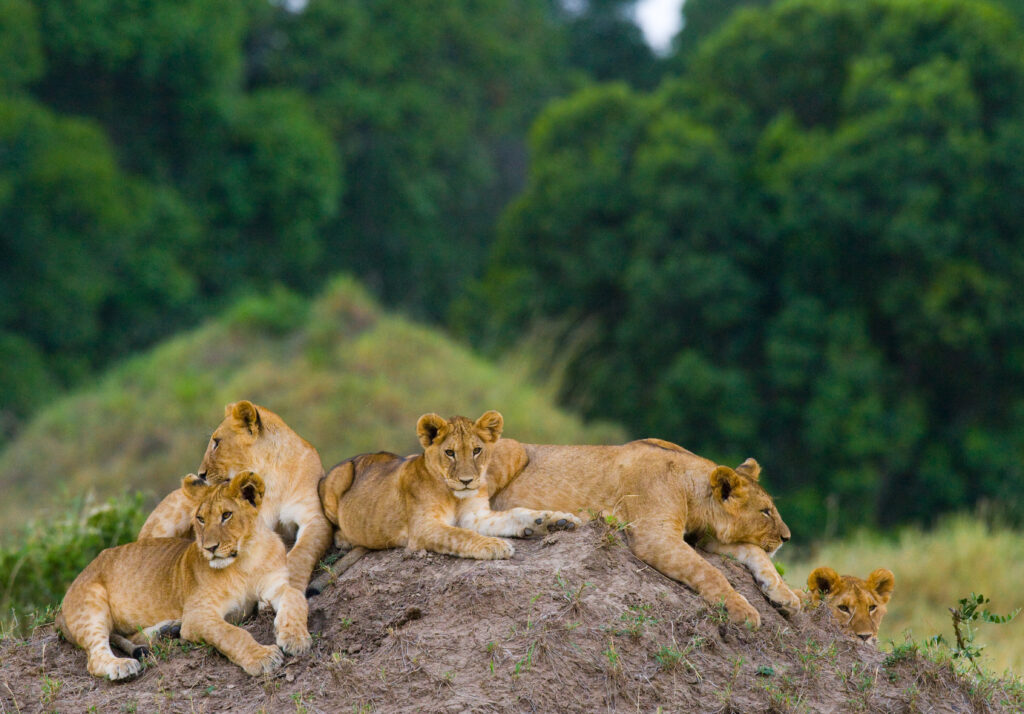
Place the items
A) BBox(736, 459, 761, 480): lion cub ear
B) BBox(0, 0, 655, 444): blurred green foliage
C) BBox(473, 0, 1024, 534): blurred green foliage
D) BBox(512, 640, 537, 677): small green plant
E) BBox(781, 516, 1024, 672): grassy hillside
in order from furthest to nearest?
BBox(0, 0, 655, 444): blurred green foliage, BBox(473, 0, 1024, 534): blurred green foliage, BBox(781, 516, 1024, 672): grassy hillside, BBox(736, 459, 761, 480): lion cub ear, BBox(512, 640, 537, 677): small green plant

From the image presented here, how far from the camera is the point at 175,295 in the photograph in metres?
23.5

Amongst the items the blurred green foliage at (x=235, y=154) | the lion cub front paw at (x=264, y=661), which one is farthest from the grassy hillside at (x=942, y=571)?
the blurred green foliage at (x=235, y=154)

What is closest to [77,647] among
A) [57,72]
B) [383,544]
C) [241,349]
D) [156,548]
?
[156,548]

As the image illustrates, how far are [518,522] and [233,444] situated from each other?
1.31m

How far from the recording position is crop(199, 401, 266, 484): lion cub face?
527cm

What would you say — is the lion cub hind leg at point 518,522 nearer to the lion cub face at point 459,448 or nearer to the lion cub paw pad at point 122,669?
the lion cub face at point 459,448

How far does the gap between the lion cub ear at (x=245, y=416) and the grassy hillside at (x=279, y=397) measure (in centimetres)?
789

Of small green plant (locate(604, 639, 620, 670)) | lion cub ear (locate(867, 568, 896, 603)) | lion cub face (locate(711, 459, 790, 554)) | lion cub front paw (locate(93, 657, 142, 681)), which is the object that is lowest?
lion cub front paw (locate(93, 657, 142, 681))

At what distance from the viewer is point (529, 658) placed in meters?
4.34

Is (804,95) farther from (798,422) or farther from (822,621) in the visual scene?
(822,621)

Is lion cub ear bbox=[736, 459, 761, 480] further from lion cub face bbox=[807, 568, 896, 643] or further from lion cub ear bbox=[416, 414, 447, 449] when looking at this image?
lion cub ear bbox=[416, 414, 447, 449]

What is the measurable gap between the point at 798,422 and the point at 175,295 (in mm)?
11928

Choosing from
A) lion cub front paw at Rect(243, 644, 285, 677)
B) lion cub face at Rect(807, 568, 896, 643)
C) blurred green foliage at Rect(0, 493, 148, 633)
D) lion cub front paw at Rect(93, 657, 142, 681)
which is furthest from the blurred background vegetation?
lion cub front paw at Rect(93, 657, 142, 681)

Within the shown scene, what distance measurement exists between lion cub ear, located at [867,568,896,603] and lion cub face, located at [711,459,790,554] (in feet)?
2.28
